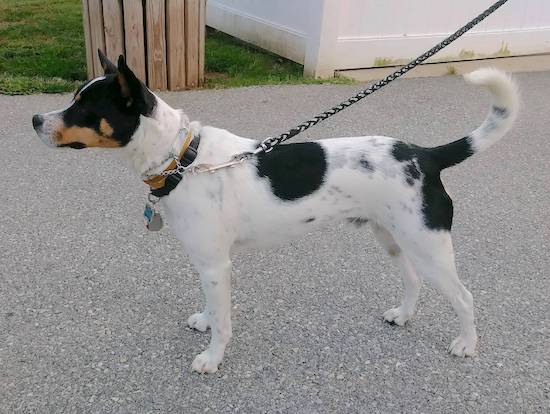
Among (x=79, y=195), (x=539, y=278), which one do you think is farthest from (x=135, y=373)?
(x=539, y=278)

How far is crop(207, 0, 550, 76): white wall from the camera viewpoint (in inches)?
289

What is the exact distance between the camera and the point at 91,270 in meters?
3.56

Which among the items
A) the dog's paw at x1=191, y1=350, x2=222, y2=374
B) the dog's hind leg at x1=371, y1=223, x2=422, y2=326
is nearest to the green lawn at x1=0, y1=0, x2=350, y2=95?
the dog's hind leg at x1=371, y1=223, x2=422, y2=326

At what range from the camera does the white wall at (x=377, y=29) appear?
735cm

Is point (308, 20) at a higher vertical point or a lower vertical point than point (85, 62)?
higher

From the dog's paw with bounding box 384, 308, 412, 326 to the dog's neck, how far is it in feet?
4.83

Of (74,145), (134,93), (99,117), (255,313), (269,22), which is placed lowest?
(269,22)

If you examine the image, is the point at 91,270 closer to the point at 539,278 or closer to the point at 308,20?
the point at 539,278

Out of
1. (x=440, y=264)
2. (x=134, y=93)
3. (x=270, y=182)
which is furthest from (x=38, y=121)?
(x=440, y=264)

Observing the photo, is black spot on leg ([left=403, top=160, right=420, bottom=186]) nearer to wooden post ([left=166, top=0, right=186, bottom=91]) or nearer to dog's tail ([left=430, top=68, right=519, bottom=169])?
dog's tail ([left=430, top=68, right=519, bottom=169])

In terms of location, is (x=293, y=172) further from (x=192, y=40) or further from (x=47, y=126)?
(x=192, y=40)

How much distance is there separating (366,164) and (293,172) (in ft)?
1.07

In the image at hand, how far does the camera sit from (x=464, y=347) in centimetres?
298

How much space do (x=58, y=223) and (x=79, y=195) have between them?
445mm
